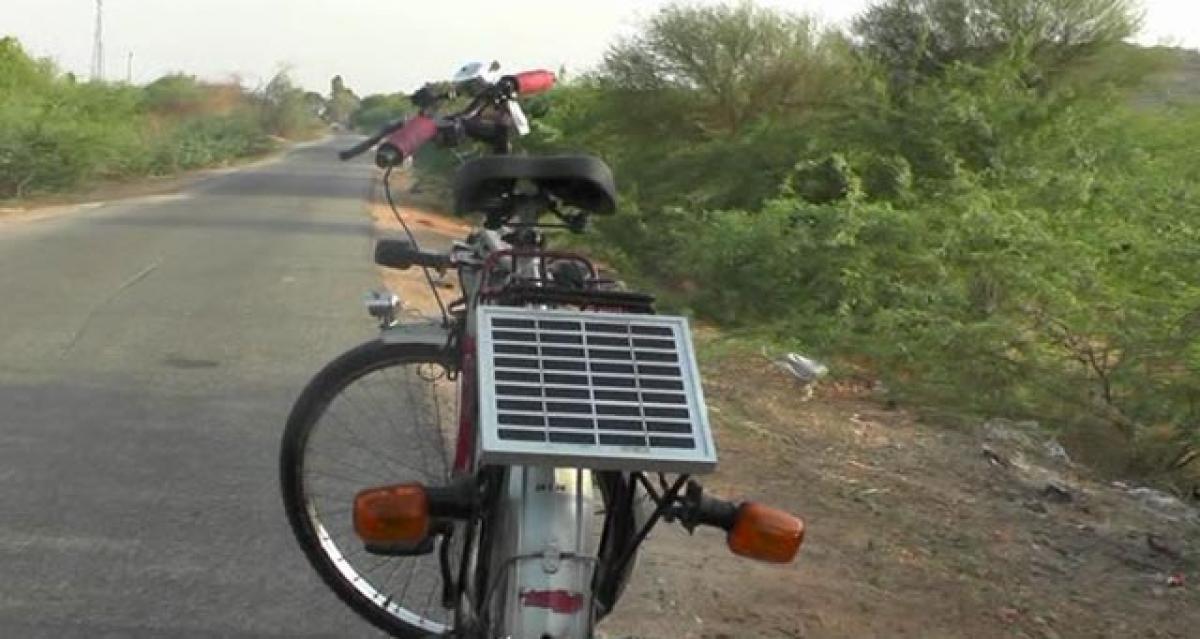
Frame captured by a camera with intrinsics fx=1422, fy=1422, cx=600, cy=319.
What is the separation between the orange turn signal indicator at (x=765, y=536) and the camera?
2.59 m

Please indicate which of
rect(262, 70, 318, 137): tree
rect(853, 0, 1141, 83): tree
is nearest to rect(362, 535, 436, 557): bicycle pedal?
rect(853, 0, 1141, 83): tree

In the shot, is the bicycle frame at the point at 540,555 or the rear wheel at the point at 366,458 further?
the rear wheel at the point at 366,458

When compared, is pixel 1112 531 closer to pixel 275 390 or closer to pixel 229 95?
pixel 275 390

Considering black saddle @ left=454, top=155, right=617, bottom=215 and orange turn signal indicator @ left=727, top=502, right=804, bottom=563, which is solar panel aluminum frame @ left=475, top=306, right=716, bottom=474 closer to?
orange turn signal indicator @ left=727, top=502, right=804, bottom=563

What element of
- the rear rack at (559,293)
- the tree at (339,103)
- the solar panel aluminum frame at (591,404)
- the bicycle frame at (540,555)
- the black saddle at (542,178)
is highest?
the black saddle at (542,178)

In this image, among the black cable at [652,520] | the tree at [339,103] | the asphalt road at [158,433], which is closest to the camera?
the black cable at [652,520]

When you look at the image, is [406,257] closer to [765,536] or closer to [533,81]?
[533,81]

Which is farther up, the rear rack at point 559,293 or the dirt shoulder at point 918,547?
the rear rack at point 559,293

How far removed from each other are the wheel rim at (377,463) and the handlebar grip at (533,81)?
0.74 meters

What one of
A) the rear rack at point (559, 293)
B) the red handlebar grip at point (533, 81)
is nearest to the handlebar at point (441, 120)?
the red handlebar grip at point (533, 81)

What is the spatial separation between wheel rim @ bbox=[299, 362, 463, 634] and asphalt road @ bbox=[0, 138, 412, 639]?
203 millimetres

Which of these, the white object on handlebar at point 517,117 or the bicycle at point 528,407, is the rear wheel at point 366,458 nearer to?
the bicycle at point 528,407

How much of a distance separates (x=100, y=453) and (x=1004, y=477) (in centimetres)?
423

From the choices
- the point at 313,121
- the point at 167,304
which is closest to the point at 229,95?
the point at 313,121
